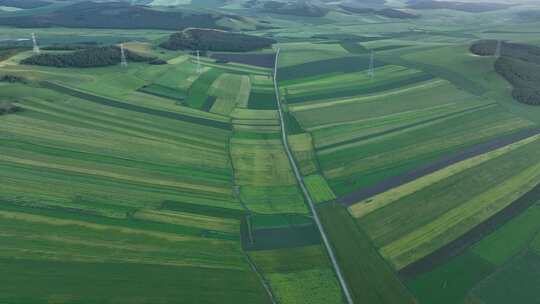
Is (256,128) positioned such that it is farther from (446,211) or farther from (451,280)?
(451,280)

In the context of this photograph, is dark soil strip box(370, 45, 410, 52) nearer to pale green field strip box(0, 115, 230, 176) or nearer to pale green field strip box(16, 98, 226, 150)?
pale green field strip box(16, 98, 226, 150)

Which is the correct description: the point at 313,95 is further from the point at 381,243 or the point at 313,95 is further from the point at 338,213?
the point at 381,243

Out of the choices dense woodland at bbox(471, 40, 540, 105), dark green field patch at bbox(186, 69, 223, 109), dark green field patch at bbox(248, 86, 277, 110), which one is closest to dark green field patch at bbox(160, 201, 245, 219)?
dark green field patch at bbox(186, 69, 223, 109)

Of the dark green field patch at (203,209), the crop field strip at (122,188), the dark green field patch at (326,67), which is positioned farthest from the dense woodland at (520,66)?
the dark green field patch at (203,209)

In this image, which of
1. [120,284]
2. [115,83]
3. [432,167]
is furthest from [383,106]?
[120,284]

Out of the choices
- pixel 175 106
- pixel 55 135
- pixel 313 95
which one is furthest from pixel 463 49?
pixel 55 135

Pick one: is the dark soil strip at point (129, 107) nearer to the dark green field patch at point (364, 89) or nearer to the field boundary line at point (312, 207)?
the field boundary line at point (312, 207)
